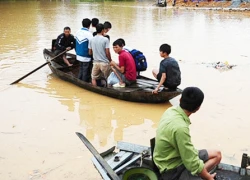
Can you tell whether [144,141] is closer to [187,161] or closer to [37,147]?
[37,147]

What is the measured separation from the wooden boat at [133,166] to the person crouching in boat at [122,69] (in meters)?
3.07

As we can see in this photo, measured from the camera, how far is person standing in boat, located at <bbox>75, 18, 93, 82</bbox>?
7672 millimetres

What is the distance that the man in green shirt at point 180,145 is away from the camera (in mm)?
2816

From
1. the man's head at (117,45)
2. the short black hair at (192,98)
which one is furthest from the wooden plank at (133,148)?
the man's head at (117,45)

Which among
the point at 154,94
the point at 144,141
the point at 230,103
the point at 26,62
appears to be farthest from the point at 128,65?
the point at 26,62

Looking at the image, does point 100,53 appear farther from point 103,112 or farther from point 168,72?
point 168,72

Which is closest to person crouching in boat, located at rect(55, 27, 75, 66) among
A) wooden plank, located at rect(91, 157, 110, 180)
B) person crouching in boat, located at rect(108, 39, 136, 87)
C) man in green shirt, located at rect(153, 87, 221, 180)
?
person crouching in boat, located at rect(108, 39, 136, 87)

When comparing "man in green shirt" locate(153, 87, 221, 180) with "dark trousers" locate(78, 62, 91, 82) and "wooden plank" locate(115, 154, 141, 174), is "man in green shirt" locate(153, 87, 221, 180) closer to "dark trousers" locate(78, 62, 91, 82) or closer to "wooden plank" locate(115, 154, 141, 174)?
"wooden plank" locate(115, 154, 141, 174)

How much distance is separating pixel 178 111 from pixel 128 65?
4042 millimetres

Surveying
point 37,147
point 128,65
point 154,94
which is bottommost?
point 37,147

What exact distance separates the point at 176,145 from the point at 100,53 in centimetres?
471

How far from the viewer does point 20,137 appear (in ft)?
18.4

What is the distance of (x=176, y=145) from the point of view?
9.45 feet

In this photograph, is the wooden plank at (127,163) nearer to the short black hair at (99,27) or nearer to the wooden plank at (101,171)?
the wooden plank at (101,171)
